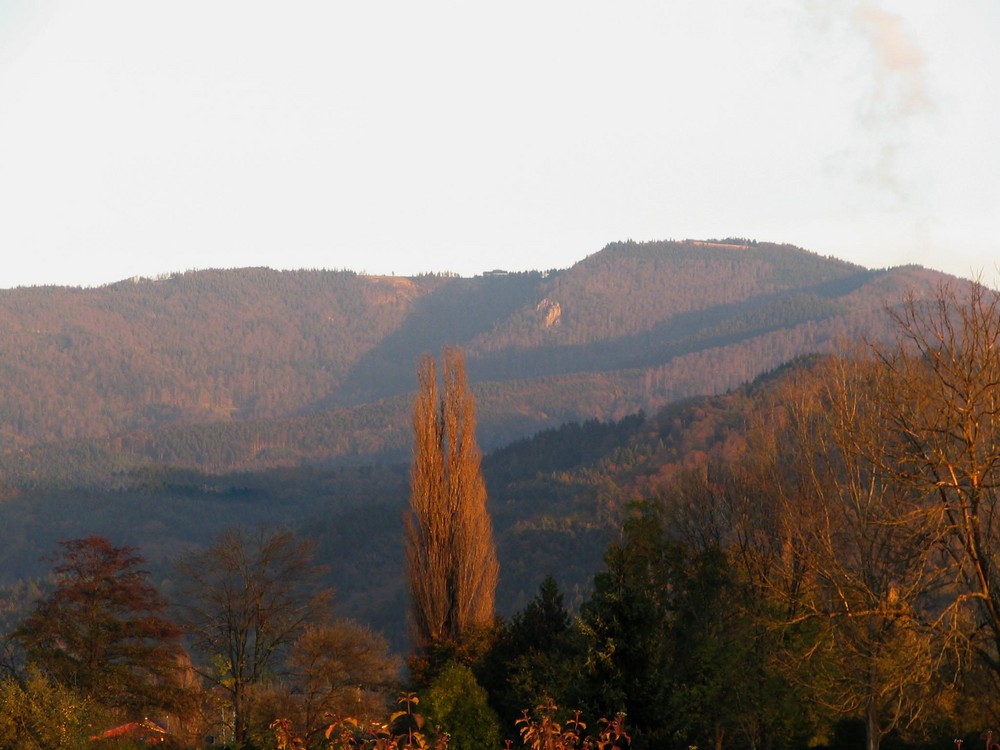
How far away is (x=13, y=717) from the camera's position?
29734 millimetres

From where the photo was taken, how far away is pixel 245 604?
4372 centimetres

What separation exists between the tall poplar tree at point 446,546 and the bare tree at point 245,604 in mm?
6573

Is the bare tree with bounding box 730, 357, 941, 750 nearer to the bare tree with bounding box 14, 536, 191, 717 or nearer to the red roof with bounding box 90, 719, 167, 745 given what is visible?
the red roof with bounding box 90, 719, 167, 745

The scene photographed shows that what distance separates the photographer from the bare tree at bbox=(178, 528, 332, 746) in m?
43.3

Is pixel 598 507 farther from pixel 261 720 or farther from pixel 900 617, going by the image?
pixel 900 617

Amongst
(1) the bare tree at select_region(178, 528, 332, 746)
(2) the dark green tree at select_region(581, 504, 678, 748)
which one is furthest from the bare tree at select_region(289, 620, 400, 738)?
(2) the dark green tree at select_region(581, 504, 678, 748)

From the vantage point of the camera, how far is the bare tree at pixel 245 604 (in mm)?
43281

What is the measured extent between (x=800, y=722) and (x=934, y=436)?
53.4 ft

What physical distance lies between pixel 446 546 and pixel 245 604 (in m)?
9.33

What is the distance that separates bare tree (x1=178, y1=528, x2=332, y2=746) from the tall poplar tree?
657 cm

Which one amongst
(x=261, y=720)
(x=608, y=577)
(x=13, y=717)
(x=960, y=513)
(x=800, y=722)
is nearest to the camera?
(x=960, y=513)

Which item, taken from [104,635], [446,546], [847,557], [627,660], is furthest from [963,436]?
[104,635]

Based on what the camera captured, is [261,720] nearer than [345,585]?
Yes

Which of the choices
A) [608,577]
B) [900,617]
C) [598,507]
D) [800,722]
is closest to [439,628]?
[608,577]
